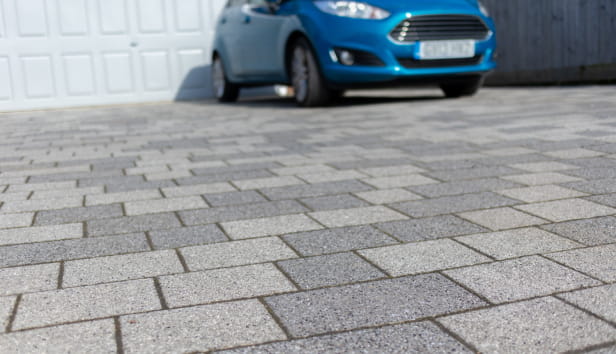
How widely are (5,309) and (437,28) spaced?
19.4ft

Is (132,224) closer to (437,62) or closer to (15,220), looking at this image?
(15,220)

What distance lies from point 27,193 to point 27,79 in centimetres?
724

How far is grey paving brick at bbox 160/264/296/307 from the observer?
76.7 inches

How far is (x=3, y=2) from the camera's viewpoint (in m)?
10.1

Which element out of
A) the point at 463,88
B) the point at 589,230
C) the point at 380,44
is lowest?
the point at 589,230

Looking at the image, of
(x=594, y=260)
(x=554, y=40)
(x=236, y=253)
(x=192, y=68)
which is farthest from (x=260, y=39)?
(x=594, y=260)

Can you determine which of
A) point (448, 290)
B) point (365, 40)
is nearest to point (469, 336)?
point (448, 290)

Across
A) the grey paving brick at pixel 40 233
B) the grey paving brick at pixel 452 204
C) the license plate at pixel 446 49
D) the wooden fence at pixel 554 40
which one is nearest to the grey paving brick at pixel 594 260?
the grey paving brick at pixel 452 204

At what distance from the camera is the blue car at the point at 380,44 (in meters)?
7.03

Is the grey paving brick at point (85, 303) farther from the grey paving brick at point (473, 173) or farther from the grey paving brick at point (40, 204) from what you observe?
the grey paving brick at point (473, 173)

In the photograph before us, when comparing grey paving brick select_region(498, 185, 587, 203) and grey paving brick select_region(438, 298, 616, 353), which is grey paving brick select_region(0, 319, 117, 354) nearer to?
grey paving brick select_region(438, 298, 616, 353)

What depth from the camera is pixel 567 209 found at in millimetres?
2764

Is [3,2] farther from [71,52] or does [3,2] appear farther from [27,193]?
[27,193]

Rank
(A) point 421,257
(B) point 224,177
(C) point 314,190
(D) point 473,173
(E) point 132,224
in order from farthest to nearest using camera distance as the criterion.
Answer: (B) point 224,177 → (D) point 473,173 → (C) point 314,190 → (E) point 132,224 → (A) point 421,257
